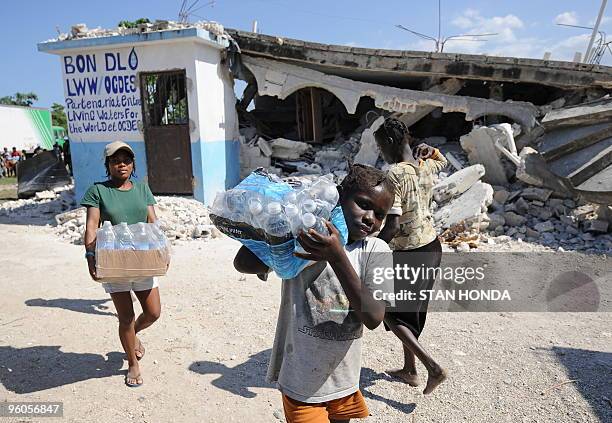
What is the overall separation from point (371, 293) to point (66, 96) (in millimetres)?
9248

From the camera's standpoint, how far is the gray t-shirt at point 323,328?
4.75 feet

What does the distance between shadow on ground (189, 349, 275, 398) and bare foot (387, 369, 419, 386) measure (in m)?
0.82

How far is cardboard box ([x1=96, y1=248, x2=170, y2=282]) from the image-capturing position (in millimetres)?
2404

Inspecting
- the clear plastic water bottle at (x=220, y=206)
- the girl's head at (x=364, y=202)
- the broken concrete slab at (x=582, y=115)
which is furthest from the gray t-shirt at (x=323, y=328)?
the broken concrete slab at (x=582, y=115)

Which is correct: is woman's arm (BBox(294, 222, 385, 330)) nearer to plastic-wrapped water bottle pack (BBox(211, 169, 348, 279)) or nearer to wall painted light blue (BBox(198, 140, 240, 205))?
plastic-wrapped water bottle pack (BBox(211, 169, 348, 279))

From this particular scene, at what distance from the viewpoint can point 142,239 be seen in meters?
2.53

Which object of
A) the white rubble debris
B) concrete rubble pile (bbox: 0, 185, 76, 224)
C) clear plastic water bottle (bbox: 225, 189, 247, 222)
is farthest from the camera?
concrete rubble pile (bbox: 0, 185, 76, 224)

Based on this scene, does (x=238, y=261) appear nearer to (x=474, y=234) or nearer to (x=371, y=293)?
(x=371, y=293)

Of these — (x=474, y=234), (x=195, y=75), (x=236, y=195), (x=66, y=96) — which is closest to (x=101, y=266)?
(x=236, y=195)

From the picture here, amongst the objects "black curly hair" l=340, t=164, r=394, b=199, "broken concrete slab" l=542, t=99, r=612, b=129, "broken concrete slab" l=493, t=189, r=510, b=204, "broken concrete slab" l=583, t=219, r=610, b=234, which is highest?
"broken concrete slab" l=542, t=99, r=612, b=129

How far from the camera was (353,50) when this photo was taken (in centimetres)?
816

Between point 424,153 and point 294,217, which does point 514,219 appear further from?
point 294,217

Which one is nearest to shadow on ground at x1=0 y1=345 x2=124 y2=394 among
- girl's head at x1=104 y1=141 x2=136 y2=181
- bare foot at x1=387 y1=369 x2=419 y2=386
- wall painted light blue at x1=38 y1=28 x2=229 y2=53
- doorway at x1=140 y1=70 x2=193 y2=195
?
girl's head at x1=104 y1=141 x2=136 y2=181

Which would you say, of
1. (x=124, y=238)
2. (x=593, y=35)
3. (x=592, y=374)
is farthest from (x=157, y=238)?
(x=593, y=35)
